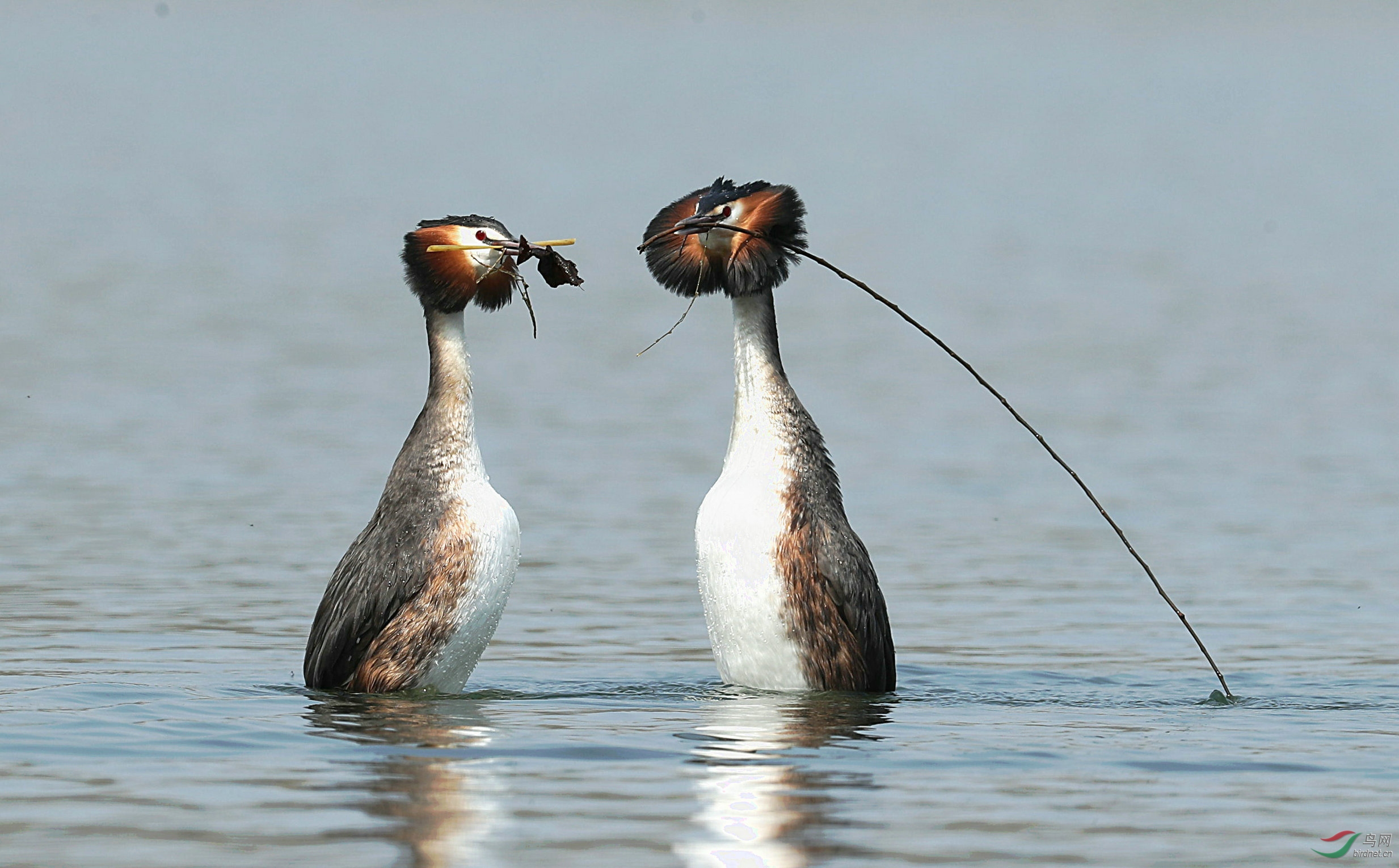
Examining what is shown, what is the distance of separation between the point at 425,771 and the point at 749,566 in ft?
9.16

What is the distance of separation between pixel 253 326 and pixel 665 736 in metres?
22.6

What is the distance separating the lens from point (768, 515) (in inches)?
510

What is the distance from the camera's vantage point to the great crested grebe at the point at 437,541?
13.0 m

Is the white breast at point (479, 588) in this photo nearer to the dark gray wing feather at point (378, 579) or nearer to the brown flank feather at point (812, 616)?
the dark gray wing feather at point (378, 579)

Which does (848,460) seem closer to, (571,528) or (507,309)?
(571,528)

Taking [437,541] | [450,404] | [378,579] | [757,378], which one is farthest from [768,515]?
[378,579]

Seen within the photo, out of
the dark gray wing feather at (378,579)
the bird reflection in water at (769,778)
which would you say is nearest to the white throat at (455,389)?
the dark gray wing feather at (378,579)

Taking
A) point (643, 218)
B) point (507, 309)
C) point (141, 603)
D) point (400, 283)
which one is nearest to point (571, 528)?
point (141, 603)

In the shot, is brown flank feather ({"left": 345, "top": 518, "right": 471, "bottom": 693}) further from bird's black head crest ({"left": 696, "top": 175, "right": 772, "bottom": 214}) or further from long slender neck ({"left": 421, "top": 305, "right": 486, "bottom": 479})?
bird's black head crest ({"left": 696, "top": 175, "right": 772, "bottom": 214})

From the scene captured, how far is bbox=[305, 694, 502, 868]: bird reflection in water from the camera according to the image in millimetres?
9258

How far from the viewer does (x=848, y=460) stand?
23.5 meters

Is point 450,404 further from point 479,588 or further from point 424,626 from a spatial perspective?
point 424,626

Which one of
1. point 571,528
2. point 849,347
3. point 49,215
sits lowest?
point 571,528
